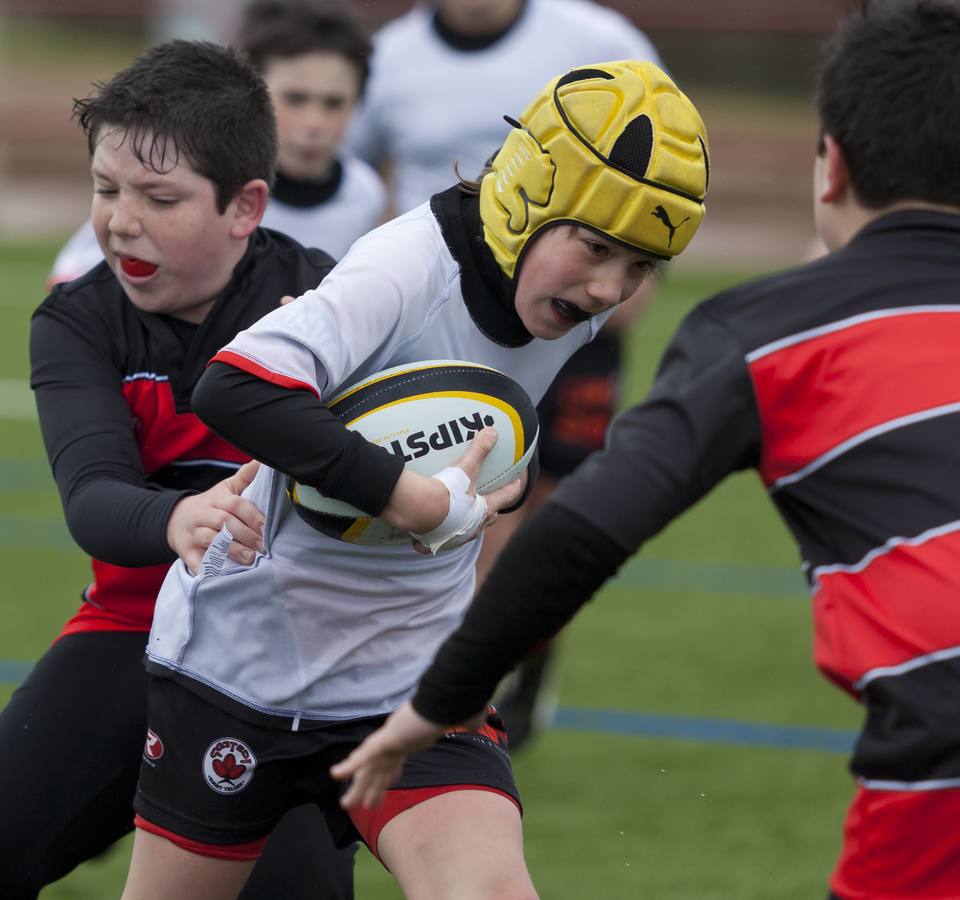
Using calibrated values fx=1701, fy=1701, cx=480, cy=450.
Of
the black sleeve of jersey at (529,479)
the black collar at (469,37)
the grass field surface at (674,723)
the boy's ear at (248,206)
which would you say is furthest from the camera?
the black collar at (469,37)

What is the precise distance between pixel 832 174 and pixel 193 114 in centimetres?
138

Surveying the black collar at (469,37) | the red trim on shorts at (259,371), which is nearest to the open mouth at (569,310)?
the red trim on shorts at (259,371)

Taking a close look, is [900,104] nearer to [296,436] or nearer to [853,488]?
[853,488]

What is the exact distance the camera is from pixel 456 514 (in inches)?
110

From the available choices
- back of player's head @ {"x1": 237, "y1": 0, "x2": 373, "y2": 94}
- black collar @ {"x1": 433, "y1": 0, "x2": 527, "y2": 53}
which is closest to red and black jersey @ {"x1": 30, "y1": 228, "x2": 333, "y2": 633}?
back of player's head @ {"x1": 237, "y1": 0, "x2": 373, "y2": 94}

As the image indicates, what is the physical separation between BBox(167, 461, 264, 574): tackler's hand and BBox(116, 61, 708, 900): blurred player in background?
0.09m

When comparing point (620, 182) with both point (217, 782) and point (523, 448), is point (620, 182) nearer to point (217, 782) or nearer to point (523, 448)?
point (523, 448)

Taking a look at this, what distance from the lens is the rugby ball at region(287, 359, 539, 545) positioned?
2861 millimetres

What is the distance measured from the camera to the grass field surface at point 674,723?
4.64 m

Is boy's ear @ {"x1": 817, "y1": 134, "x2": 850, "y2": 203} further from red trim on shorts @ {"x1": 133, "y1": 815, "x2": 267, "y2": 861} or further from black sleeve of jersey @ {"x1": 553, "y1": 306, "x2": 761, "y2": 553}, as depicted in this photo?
red trim on shorts @ {"x1": 133, "y1": 815, "x2": 267, "y2": 861}

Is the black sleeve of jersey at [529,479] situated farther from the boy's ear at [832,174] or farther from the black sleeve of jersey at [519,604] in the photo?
the boy's ear at [832,174]

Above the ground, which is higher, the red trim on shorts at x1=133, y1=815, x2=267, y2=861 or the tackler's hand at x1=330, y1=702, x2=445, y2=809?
the tackler's hand at x1=330, y1=702, x2=445, y2=809

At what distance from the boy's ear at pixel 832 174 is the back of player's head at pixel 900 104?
0.01 meters

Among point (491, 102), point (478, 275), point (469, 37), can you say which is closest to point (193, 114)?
point (478, 275)
